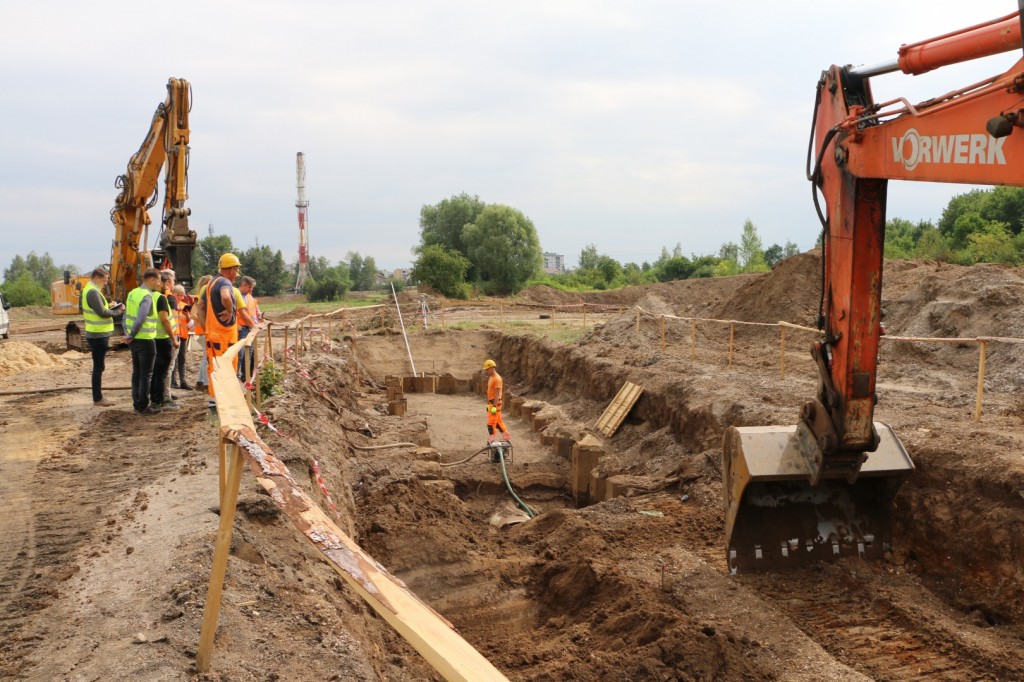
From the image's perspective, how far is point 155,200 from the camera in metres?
16.9

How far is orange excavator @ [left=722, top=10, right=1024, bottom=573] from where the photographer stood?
4.22m

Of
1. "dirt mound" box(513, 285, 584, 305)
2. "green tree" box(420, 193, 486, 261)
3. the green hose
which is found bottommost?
the green hose

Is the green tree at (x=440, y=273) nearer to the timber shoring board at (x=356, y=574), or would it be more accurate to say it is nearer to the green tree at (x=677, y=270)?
the green tree at (x=677, y=270)

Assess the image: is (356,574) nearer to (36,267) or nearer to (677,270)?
(677,270)

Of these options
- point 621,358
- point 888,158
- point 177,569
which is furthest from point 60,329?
point 888,158

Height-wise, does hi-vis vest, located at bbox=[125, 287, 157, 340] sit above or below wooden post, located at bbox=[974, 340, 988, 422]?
above

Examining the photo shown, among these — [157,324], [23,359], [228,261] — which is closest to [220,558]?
[228,261]

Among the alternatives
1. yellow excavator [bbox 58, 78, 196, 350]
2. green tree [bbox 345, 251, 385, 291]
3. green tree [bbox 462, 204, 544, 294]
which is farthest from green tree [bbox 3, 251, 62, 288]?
yellow excavator [bbox 58, 78, 196, 350]

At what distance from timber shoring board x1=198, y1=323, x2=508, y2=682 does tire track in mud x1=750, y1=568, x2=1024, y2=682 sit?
14.3 ft

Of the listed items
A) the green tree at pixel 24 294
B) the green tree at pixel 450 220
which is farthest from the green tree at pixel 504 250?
the green tree at pixel 24 294

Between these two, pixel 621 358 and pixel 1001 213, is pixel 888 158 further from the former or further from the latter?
pixel 1001 213

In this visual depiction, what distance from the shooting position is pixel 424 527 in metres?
8.95

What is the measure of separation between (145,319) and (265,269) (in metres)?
59.1

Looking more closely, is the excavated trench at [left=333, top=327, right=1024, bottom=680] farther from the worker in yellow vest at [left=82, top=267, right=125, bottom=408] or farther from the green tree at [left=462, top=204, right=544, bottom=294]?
the green tree at [left=462, top=204, right=544, bottom=294]
